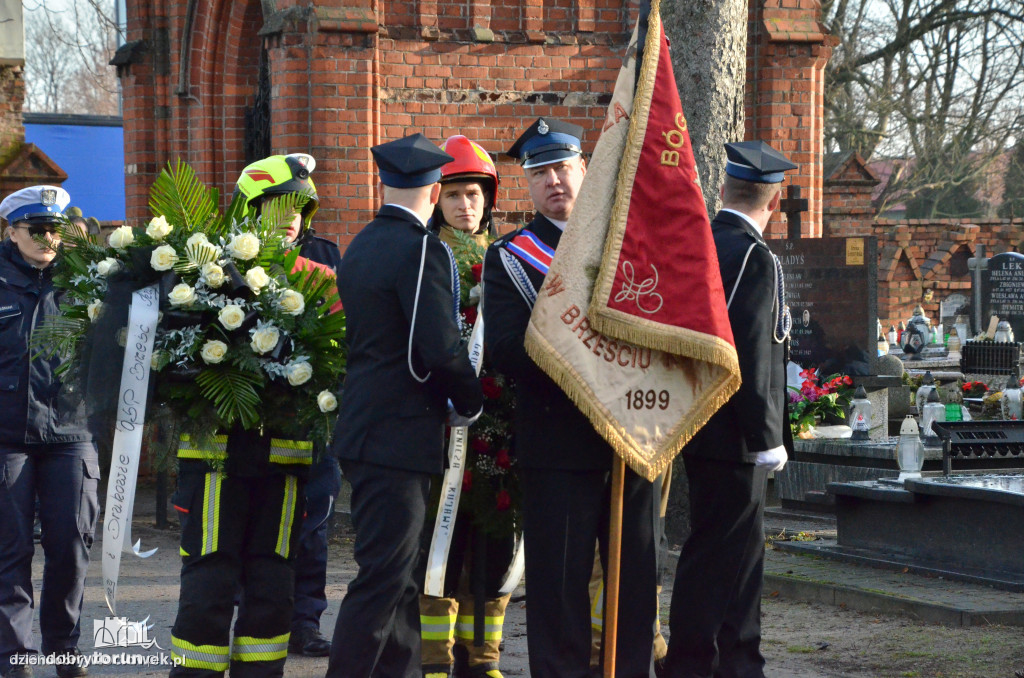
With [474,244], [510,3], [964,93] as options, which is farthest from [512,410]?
[964,93]

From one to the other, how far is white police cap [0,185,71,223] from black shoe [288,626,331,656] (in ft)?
7.00

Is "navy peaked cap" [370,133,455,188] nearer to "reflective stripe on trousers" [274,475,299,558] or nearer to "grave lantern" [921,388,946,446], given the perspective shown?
"reflective stripe on trousers" [274,475,299,558]

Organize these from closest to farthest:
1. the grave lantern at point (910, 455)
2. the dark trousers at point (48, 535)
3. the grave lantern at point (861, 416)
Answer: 1. the dark trousers at point (48, 535)
2. the grave lantern at point (910, 455)
3. the grave lantern at point (861, 416)

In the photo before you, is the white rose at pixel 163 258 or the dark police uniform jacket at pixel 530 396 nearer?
→ the dark police uniform jacket at pixel 530 396

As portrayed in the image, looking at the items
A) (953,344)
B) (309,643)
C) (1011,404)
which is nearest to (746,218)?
(309,643)

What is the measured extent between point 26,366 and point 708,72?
4455mm

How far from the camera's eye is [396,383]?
15.0 feet

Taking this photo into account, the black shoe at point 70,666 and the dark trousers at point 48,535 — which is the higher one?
the dark trousers at point 48,535

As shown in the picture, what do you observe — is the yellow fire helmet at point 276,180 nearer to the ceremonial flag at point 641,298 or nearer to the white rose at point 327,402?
the white rose at point 327,402

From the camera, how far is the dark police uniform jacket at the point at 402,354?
14.9 feet

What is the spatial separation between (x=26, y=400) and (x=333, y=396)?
1.61 metres

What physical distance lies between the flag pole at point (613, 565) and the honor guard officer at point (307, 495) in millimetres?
1800

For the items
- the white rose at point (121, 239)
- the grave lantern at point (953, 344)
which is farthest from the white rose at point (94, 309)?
the grave lantern at point (953, 344)

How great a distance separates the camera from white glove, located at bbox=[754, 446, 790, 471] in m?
4.68
